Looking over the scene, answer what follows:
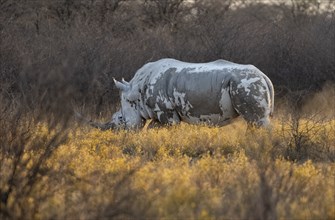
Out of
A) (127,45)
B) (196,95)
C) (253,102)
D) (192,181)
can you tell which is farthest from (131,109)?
(127,45)

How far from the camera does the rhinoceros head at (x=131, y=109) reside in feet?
39.1

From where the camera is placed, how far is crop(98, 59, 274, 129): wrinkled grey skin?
1048cm

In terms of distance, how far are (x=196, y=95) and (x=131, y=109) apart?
1.50 m

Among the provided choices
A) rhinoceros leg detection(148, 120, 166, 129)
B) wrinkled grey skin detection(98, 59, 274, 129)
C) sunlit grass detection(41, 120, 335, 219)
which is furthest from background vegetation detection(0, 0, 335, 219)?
rhinoceros leg detection(148, 120, 166, 129)

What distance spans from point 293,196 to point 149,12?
21.6 m

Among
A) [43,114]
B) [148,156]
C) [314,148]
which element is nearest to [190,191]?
[43,114]

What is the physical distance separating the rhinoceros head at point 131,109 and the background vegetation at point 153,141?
89 cm

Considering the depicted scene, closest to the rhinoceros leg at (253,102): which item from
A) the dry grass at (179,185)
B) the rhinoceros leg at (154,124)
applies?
the dry grass at (179,185)

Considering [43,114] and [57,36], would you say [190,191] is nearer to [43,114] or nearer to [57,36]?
[43,114]

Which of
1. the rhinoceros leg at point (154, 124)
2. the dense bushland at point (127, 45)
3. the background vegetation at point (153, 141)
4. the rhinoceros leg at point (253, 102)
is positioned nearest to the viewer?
the background vegetation at point (153, 141)

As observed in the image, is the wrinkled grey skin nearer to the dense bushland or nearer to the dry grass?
the dry grass

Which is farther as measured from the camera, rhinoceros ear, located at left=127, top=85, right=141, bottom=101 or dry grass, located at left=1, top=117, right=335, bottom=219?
rhinoceros ear, located at left=127, top=85, right=141, bottom=101

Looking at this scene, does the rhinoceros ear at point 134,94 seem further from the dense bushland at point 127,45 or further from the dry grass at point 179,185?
the dry grass at point 179,185

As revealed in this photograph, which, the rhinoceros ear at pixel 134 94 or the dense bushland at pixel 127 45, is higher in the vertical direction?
the rhinoceros ear at pixel 134 94
